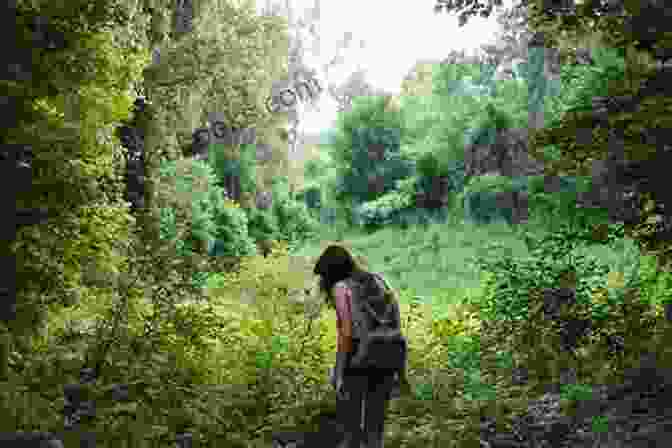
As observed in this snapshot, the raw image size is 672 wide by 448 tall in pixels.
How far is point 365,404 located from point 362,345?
503 mm

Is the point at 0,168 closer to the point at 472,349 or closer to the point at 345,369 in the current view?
the point at 345,369

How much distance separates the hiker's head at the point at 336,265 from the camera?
5.27 meters

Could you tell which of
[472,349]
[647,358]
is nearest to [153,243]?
[472,349]

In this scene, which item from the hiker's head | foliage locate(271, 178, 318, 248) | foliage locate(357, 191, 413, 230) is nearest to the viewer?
the hiker's head

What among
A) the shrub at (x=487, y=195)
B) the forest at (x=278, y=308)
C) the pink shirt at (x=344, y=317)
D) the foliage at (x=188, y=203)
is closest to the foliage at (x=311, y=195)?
the shrub at (x=487, y=195)

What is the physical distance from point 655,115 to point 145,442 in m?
5.53

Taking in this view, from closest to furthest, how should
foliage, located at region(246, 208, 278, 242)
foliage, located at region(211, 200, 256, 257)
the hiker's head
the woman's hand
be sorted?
1. the woman's hand
2. the hiker's head
3. foliage, located at region(211, 200, 256, 257)
4. foliage, located at region(246, 208, 278, 242)

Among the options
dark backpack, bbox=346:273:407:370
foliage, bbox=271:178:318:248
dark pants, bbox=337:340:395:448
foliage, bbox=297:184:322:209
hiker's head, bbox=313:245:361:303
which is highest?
foliage, bbox=297:184:322:209

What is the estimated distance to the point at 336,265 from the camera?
5.29m

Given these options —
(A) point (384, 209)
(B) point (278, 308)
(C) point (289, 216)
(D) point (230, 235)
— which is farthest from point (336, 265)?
(C) point (289, 216)

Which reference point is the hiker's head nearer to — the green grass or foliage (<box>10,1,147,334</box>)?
foliage (<box>10,1,147,334</box>)

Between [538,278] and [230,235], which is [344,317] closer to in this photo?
[538,278]

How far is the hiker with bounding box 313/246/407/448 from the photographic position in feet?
16.5

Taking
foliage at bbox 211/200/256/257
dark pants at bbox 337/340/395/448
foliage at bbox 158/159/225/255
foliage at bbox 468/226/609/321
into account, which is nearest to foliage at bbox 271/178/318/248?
foliage at bbox 211/200/256/257
